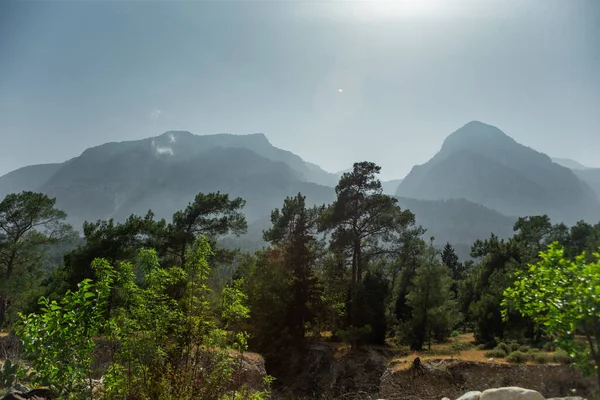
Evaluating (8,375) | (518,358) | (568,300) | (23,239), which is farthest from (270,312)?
(568,300)

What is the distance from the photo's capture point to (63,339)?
14.9ft

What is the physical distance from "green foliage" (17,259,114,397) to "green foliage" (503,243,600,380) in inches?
247

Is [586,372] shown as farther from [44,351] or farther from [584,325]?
[44,351]

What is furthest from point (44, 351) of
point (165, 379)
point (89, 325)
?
point (165, 379)

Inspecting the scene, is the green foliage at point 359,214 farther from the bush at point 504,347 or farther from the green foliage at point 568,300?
the green foliage at point 568,300

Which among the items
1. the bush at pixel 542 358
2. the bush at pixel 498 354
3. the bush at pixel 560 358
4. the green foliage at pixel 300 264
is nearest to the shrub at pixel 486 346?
the bush at pixel 498 354

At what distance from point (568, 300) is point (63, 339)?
692cm

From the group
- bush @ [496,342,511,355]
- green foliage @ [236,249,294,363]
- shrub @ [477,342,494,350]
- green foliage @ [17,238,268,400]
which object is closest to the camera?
green foliage @ [17,238,268,400]

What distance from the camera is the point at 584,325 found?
15.1 feet

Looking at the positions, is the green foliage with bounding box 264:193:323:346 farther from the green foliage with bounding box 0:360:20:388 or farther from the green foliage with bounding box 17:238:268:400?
the green foliage with bounding box 17:238:268:400

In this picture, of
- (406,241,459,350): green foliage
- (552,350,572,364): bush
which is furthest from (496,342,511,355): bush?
(406,241,459,350): green foliage

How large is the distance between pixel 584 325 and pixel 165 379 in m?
6.57

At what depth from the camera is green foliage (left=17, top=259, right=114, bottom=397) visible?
441 cm

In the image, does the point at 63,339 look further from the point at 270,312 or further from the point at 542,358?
the point at 270,312
